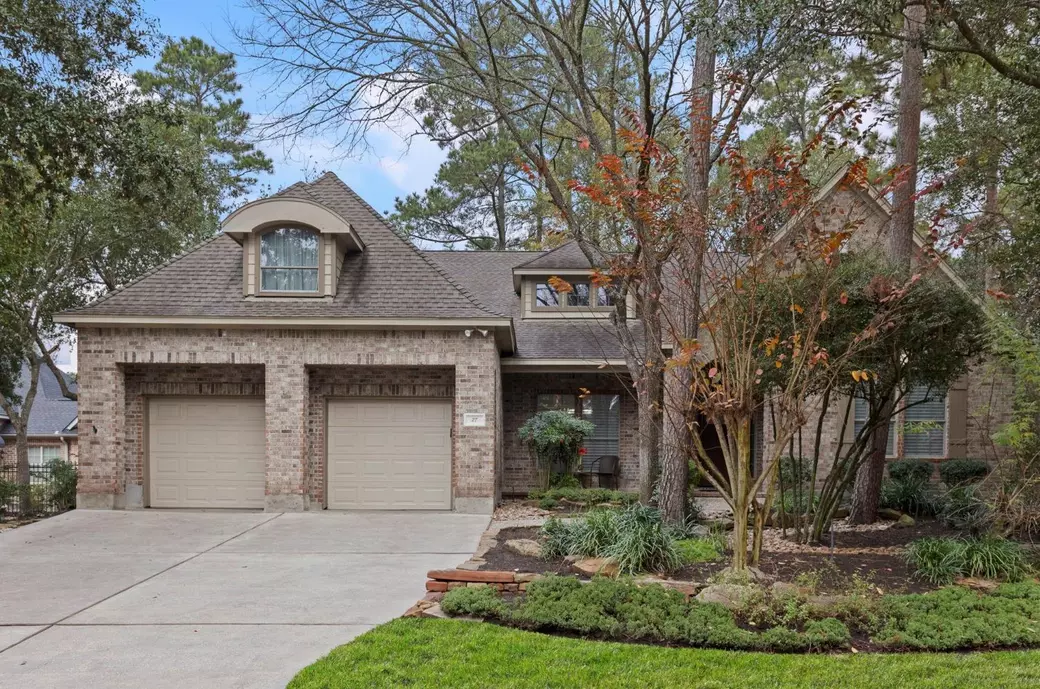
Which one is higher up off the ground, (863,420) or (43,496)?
(863,420)

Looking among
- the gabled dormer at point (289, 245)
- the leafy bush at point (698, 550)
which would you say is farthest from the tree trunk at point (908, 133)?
the gabled dormer at point (289, 245)

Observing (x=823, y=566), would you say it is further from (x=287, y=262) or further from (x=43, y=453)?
(x=43, y=453)

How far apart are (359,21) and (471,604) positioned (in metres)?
7.93

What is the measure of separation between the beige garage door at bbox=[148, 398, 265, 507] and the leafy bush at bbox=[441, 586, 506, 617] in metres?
8.07

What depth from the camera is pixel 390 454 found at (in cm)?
1338

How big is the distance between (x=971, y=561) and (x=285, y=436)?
9.82 metres

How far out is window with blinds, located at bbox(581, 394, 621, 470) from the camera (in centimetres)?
1593

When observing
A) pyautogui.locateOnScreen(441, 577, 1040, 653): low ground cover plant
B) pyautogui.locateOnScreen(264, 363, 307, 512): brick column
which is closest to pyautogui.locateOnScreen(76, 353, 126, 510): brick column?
pyautogui.locateOnScreen(264, 363, 307, 512): brick column

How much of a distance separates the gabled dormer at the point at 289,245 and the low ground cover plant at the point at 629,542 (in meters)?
6.61

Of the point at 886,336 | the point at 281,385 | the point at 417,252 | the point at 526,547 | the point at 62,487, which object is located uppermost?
the point at 417,252

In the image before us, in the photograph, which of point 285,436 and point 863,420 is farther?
point 863,420

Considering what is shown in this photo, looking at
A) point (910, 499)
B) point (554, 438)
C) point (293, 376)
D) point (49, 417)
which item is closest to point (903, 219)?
point (910, 499)

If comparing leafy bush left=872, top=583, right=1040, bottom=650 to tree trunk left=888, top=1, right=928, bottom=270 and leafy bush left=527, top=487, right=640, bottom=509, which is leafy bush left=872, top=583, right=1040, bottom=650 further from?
leafy bush left=527, top=487, right=640, bottom=509

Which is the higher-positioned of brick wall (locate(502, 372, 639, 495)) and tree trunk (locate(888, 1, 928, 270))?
tree trunk (locate(888, 1, 928, 270))
